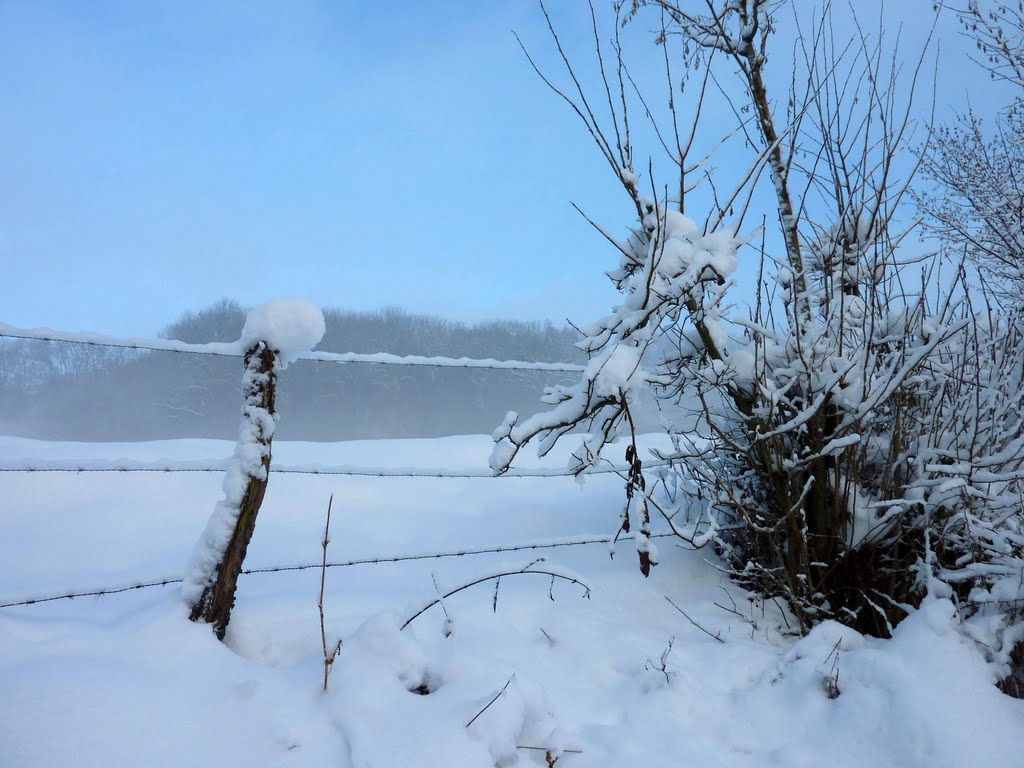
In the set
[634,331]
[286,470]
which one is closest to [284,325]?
[286,470]

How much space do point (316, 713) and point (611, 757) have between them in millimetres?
655

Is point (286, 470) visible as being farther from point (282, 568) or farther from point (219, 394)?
point (219, 394)

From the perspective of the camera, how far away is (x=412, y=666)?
1386mm

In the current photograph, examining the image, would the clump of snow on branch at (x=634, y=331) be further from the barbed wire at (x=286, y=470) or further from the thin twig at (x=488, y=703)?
the thin twig at (x=488, y=703)

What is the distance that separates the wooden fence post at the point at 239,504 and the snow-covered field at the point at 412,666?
71 millimetres

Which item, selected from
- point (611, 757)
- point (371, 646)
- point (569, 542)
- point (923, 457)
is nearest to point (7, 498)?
point (371, 646)

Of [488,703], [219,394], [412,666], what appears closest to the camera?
[488,703]

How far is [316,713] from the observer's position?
123 centimetres

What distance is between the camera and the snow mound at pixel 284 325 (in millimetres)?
1527

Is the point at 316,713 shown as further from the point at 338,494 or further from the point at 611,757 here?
the point at 338,494

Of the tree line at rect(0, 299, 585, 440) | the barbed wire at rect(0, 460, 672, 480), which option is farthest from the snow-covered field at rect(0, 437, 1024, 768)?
the tree line at rect(0, 299, 585, 440)

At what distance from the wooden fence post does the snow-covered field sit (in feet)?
0.23

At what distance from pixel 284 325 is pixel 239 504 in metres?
0.48

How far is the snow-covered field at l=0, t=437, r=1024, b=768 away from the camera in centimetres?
114
